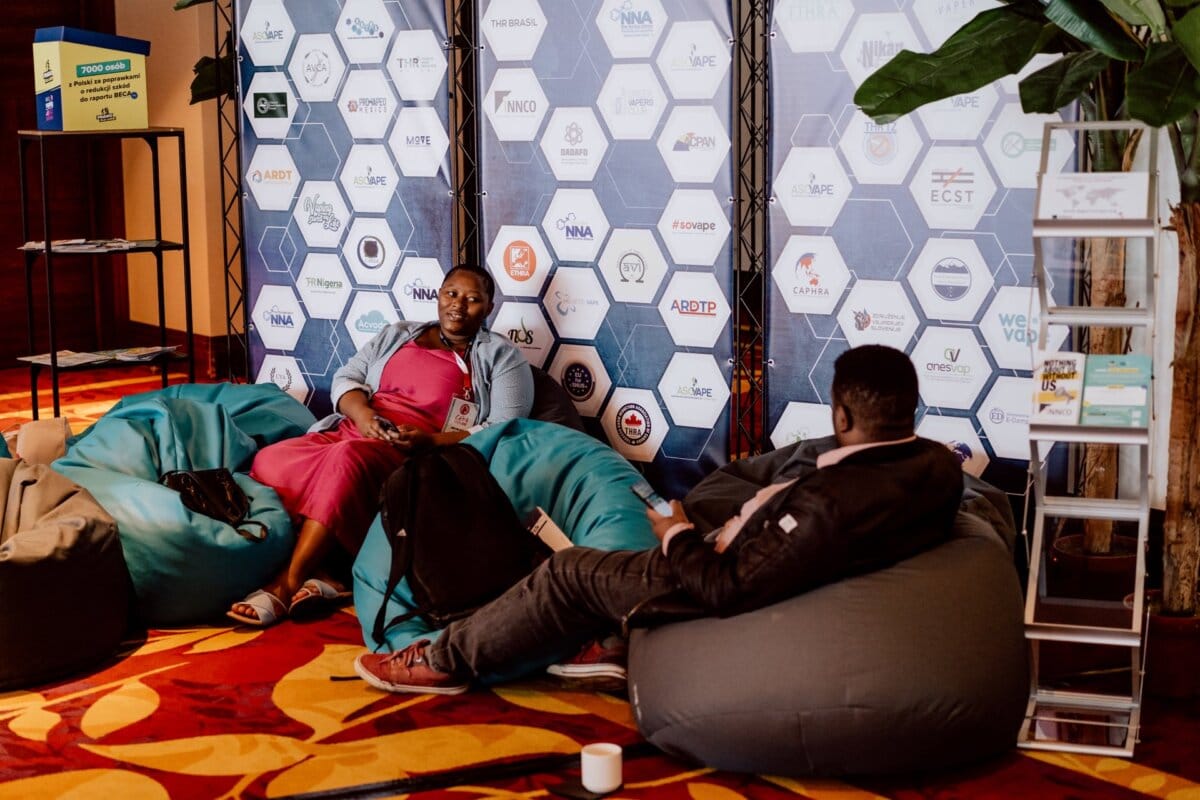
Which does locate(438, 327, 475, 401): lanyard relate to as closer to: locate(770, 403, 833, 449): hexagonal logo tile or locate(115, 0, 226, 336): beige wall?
locate(770, 403, 833, 449): hexagonal logo tile

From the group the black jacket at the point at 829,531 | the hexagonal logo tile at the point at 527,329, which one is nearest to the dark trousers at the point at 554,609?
the black jacket at the point at 829,531

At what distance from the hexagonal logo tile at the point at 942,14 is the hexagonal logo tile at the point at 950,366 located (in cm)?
85

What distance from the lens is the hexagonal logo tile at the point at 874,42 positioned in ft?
13.5

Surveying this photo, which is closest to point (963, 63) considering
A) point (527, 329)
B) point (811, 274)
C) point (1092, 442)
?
point (1092, 442)

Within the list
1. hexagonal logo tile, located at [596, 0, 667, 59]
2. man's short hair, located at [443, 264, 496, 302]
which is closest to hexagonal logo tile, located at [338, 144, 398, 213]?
man's short hair, located at [443, 264, 496, 302]

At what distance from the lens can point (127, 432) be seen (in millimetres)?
4180

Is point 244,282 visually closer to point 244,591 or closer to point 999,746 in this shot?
point 244,591

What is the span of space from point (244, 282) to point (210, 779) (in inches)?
114

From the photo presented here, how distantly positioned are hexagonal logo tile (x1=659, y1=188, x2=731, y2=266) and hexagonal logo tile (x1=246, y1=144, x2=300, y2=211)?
1569 mm

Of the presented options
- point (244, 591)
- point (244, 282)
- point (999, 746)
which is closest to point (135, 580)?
point (244, 591)

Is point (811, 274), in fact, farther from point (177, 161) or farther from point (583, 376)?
point (177, 161)

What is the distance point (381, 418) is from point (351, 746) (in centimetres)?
150

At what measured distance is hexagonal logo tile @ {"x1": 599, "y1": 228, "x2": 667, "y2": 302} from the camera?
4.62 metres

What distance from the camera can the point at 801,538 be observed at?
110 inches
